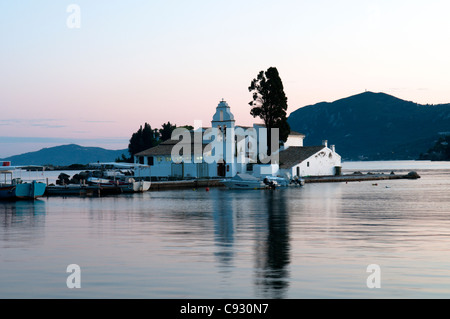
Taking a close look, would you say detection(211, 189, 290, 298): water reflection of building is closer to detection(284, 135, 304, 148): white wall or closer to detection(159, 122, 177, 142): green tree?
detection(284, 135, 304, 148): white wall

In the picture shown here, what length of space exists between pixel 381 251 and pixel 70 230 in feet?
63.6

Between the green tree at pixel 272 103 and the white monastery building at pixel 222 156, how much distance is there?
3618 millimetres

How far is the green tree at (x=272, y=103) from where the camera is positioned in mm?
101625

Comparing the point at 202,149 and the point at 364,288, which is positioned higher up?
the point at 202,149

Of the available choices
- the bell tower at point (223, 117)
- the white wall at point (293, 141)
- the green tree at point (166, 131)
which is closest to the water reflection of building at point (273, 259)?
the bell tower at point (223, 117)

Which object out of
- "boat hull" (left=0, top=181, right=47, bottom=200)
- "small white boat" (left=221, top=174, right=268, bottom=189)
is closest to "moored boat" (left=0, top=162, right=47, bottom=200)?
"boat hull" (left=0, top=181, right=47, bottom=200)

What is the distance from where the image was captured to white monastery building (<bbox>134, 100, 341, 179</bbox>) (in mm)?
103562

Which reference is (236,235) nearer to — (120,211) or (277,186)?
(120,211)

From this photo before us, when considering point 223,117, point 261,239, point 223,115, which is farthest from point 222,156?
point 261,239

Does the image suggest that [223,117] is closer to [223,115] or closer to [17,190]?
[223,115]

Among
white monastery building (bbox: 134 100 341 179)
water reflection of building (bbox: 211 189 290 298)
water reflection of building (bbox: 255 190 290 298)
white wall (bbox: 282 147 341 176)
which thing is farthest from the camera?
white wall (bbox: 282 147 341 176)

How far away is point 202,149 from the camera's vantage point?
104250mm

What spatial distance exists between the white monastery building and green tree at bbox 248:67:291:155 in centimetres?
362
